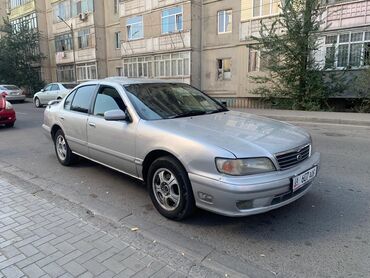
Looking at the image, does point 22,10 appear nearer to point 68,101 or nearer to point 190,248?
point 68,101

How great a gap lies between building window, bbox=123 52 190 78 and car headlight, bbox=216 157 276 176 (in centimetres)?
1912

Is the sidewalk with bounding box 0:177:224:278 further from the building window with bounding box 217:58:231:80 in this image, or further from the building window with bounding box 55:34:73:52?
the building window with bounding box 55:34:73:52

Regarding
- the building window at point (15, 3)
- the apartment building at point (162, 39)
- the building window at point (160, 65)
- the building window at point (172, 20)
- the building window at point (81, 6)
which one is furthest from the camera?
the building window at point (15, 3)

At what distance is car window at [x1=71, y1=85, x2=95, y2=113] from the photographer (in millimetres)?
4887

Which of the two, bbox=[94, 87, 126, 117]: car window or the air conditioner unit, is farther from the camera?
the air conditioner unit

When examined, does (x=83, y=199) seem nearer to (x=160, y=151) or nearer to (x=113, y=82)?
(x=160, y=151)

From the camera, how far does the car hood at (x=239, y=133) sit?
2957 millimetres

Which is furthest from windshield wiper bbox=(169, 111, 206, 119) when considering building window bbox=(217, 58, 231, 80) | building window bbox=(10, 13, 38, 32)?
building window bbox=(10, 13, 38, 32)

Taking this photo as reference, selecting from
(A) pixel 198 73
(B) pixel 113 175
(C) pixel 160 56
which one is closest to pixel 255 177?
(B) pixel 113 175

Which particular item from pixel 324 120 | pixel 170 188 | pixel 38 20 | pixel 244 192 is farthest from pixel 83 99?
pixel 38 20

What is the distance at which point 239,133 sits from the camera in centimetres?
325

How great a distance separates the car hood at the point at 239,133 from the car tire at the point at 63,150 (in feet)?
8.34

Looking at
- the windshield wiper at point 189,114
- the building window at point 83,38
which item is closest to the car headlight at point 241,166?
the windshield wiper at point 189,114

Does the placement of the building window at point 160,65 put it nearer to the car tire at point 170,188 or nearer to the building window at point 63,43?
the building window at point 63,43
